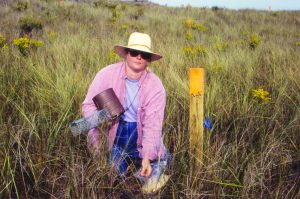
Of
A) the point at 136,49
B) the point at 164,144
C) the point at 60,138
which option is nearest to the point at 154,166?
the point at 164,144

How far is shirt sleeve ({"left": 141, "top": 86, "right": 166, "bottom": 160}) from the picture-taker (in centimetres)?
189

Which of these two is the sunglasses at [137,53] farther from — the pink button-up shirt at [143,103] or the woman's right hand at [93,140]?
Answer: the woman's right hand at [93,140]

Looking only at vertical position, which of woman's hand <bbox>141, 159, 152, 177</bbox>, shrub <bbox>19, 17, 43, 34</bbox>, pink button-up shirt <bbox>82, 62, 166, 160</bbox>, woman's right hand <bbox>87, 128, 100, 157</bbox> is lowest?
woman's hand <bbox>141, 159, 152, 177</bbox>

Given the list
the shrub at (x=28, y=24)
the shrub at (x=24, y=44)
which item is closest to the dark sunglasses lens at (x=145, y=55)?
the shrub at (x=24, y=44)

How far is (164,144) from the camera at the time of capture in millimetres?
2168

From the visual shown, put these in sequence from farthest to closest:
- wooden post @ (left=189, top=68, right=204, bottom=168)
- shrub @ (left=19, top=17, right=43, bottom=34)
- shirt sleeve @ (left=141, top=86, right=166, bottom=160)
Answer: shrub @ (left=19, top=17, right=43, bottom=34) < shirt sleeve @ (left=141, top=86, right=166, bottom=160) < wooden post @ (left=189, top=68, right=204, bottom=168)

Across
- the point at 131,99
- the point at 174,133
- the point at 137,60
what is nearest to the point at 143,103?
the point at 131,99

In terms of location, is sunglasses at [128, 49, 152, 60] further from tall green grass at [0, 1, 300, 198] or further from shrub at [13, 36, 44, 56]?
shrub at [13, 36, 44, 56]

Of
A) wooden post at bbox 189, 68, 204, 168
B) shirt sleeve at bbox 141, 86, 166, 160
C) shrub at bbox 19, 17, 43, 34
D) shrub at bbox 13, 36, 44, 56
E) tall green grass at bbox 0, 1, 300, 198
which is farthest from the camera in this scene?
shrub at bbox 19, 17, 43, 34

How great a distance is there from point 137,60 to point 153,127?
0.46 metres

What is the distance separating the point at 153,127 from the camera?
1947 mm

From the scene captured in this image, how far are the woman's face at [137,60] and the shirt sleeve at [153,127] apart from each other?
0.22 metres

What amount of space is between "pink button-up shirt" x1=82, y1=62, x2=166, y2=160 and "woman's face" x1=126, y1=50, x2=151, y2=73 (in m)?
0.09

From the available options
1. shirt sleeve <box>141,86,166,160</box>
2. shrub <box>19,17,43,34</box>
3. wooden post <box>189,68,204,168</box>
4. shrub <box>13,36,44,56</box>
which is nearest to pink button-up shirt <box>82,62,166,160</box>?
shirt sleeve <box>141,86,166,160</box>
